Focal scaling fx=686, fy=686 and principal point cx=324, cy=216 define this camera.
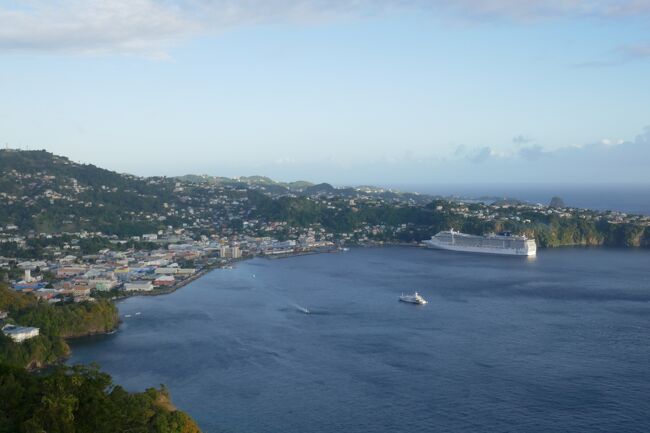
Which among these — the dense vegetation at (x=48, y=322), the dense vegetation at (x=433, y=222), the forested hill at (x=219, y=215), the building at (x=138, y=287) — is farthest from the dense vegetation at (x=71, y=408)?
the dense vegetation at (x=433, y=222)

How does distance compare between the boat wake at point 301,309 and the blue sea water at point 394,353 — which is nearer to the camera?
the blue sea water at point 394,353

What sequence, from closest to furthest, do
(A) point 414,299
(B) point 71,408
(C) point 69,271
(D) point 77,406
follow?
1. (B) point 71,408
2. (D) point 77,406
3. (A) point 414,299
4. (C) point 69,271

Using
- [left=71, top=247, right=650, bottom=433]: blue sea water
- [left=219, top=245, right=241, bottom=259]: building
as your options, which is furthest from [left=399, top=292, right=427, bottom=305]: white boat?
[left=219, top=245, right=241, bottom=259]: building

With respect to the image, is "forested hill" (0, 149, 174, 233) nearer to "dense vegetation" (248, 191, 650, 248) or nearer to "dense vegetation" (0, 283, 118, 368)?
"dense vegetation" (248, 191, 650, 248)

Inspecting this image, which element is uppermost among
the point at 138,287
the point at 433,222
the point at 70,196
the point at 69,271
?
the point at 70,196

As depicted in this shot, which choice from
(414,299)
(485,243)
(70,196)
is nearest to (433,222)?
(485,243)

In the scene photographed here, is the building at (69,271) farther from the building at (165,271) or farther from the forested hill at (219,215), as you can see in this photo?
the forested hill at (219,215)

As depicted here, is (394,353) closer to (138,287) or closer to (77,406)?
(77,406)
